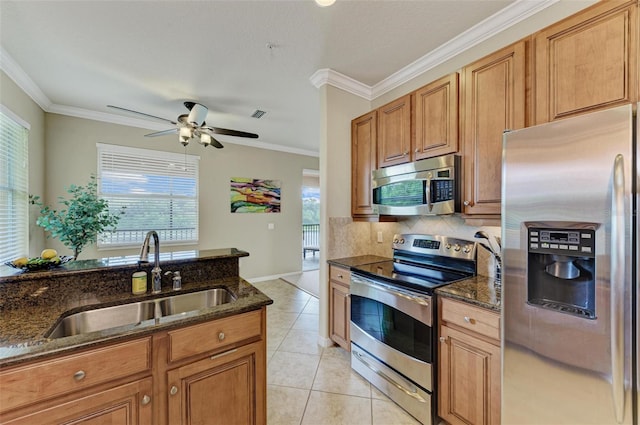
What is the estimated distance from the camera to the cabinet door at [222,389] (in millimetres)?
1187

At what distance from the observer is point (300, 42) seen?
213 cm

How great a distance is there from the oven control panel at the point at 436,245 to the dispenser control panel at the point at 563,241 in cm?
84

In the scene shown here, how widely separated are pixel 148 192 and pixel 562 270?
4825 mm

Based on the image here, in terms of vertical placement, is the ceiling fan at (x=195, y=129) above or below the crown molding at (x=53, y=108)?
below

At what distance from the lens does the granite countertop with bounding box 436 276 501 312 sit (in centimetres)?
142

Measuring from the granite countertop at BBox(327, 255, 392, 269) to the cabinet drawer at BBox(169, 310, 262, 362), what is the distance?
112cm

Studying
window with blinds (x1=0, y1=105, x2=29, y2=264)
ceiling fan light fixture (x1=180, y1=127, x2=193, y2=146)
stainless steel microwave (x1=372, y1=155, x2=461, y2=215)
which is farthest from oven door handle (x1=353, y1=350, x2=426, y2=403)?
window with blinds (x1=0, y1=105, x2=29, y2=264)

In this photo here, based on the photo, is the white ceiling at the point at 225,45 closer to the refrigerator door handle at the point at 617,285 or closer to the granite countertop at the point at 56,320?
the refrigerator door handle at the point at 617,285

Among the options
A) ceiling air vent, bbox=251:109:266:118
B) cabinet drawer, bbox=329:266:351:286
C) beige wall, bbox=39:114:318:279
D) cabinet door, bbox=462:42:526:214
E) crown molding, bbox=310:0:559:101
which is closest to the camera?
cabinet door, bbox=462:42:526:214

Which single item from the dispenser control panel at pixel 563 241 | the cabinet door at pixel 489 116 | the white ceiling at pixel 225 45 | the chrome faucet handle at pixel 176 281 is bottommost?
the chrome faucet handle at pixel 176 281

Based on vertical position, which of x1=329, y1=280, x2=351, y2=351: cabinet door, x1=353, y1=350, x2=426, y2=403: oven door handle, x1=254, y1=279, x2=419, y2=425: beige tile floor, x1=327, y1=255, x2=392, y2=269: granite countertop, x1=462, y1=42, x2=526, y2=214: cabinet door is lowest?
x1=254, y1=279, x2=419, y2=425: beige tile floor

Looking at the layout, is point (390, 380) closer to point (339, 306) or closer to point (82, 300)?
point (339, 306)

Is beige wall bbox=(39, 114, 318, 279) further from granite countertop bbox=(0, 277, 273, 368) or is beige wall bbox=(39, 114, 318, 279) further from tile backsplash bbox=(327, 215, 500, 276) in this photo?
granite countertop bbox=(0, 277, 273, 368)

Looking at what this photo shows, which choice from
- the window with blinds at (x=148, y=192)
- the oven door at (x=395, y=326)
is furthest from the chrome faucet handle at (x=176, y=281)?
the window with blinds at (x=148, y=192)
